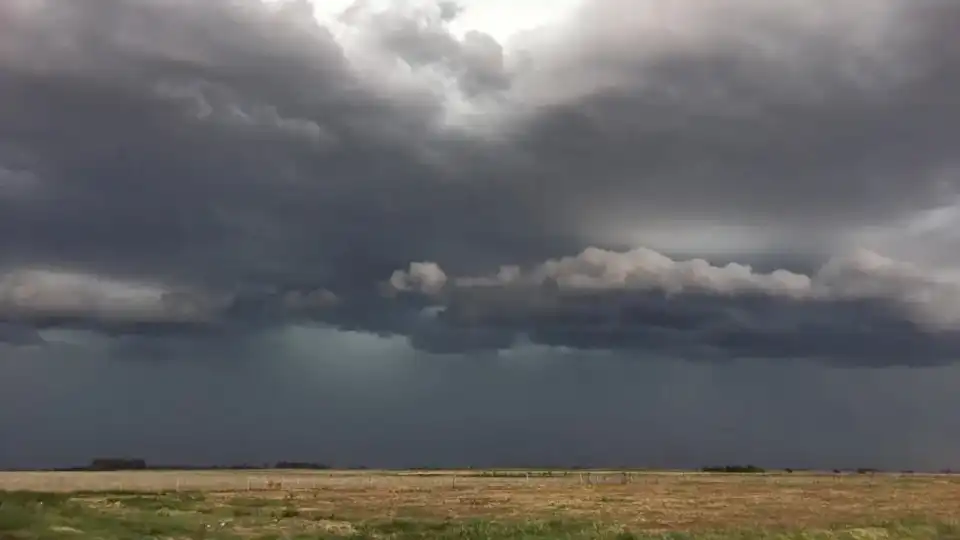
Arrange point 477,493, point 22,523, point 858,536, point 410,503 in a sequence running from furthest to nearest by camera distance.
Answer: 1. point 477,493
2. point 410,503
3. point 858,536
4. point 22,523

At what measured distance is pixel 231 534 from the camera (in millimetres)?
52781

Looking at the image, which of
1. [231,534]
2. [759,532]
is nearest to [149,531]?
[231,534]

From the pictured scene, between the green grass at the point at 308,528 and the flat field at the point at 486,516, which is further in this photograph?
the flat field at the point at 486,516

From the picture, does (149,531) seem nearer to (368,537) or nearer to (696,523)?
(368,537)

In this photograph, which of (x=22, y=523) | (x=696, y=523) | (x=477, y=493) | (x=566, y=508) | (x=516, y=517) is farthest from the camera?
(x=477, y=493)

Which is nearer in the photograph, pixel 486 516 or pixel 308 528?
pixel 308 528

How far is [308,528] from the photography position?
190 ft

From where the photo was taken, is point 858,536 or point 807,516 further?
point 807,516

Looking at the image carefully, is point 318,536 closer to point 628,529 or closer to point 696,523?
point 628,529

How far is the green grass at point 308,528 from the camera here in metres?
47.8

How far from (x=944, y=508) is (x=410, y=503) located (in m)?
49.2

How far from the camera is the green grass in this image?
47844 mm

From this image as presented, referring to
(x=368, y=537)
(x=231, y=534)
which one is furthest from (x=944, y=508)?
(x=231, y=534)

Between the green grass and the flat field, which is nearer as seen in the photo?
the green grass
